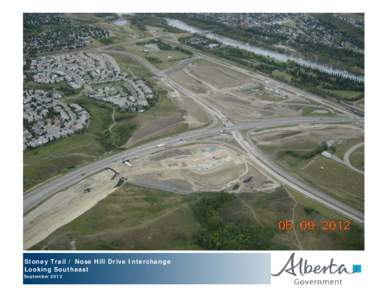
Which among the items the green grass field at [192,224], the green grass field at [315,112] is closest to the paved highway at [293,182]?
the green grass field at [192,224]

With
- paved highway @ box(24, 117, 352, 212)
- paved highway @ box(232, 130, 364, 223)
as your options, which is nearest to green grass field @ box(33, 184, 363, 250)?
paved highway @ box(232, 130, 364, 223)

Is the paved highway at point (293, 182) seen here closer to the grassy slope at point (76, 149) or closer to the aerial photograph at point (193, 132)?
the aerial photograph at point (193, 132)

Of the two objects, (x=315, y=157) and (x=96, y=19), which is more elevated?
(x=96, y=19)

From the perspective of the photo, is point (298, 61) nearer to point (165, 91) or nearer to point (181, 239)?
point (165, 91)

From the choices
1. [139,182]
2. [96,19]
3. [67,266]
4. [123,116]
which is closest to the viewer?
[67,266]

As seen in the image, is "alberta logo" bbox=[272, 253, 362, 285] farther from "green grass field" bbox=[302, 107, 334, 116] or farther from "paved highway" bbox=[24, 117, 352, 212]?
"green grass field" bbox=[302, 107, 334, 116]

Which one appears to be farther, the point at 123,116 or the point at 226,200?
the point at 123,116

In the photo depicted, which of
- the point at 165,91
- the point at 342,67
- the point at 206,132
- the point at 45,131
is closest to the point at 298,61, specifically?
the point at 342,67

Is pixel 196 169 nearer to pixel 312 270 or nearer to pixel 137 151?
pixel 137 151

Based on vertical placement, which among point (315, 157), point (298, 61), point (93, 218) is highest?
point (298, 61)
